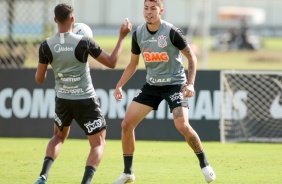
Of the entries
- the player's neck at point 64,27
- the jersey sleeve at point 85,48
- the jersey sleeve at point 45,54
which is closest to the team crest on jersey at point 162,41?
the jersey sleeve at point 85,48

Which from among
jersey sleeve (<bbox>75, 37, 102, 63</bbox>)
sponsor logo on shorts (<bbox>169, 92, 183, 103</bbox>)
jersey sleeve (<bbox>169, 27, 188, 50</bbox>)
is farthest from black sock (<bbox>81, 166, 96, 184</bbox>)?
jersey sleeve (<bbox>169, 27, 188, 50</bbox>)

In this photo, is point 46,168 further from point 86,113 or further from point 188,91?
point 188,91

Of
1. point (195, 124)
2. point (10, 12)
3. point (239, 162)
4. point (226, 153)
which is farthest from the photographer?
point (10, 12)

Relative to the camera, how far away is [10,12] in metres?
18.8

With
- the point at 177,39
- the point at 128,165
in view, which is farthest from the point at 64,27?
the point at 128,165

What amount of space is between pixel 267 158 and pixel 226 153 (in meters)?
0.90

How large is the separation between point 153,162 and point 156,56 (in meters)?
2.62

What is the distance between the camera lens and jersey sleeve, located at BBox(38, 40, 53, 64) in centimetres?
927

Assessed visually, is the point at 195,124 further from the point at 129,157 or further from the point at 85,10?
the point at 85,10

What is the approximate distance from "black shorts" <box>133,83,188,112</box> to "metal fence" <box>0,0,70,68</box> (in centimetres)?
818

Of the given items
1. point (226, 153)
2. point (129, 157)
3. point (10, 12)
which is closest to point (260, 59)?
point (10, 12)

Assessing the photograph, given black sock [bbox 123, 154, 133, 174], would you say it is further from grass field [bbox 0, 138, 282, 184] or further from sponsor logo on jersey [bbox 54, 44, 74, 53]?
sponsor logo on jersey [bbox 54, 44, 74, 53]

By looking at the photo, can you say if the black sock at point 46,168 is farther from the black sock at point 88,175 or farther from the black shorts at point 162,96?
the black shorts at point 162,96

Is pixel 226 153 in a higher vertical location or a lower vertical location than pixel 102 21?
higher
